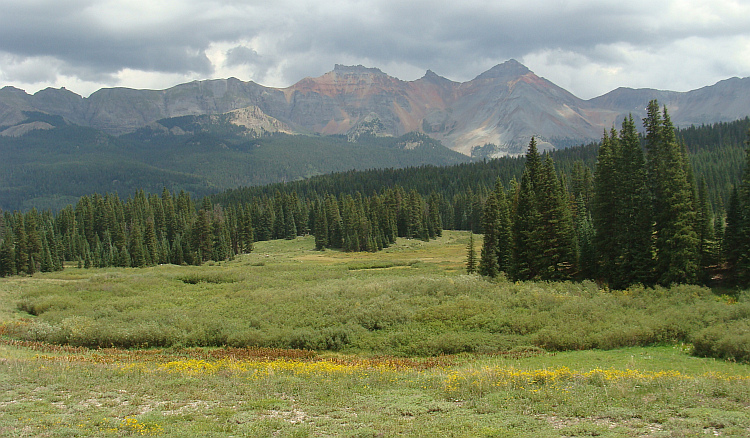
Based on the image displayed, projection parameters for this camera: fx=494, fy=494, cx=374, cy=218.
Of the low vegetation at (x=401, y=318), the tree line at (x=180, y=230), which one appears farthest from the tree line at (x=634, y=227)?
the tree line at (x=180, y=230)

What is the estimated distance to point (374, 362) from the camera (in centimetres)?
2550

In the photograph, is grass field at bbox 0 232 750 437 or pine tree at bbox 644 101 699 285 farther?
pine tree at bbox 644 101 699 285

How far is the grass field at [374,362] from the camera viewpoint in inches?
563

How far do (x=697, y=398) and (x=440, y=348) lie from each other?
14822 millimetres

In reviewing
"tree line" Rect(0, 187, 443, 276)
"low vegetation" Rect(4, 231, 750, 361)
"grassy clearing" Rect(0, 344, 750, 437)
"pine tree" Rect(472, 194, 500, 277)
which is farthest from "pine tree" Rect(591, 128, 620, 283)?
"tree line" Rect(0, 187, 443, 276)

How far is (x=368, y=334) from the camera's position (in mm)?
32562

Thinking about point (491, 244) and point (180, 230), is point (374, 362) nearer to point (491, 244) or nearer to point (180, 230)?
point (491, 244)

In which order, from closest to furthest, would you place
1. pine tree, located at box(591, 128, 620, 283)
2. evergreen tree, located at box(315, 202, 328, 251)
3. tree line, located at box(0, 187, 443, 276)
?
pine tree, located at box(591, 128, 620, 283)
tree line, located at box(0, 187, 443, 276)
evergreen tree, located at box(315, 202, 328, 251)

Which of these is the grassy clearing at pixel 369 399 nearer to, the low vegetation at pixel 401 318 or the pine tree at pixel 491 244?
the low vegetation at pixel 401 318

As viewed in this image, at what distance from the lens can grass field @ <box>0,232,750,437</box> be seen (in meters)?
14.3

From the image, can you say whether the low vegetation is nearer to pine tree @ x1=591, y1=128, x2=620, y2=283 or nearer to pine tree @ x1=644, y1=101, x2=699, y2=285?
pine tree @ x1=644, y1=101, x2=699, y2=285

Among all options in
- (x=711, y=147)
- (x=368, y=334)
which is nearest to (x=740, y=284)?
(x=368, y=334)

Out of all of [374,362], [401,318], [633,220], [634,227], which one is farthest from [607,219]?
[374,362]

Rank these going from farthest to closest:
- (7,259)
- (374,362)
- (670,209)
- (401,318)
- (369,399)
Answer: (7,259) < (670,209) < (401,318) < (374,362) < (369,399)
